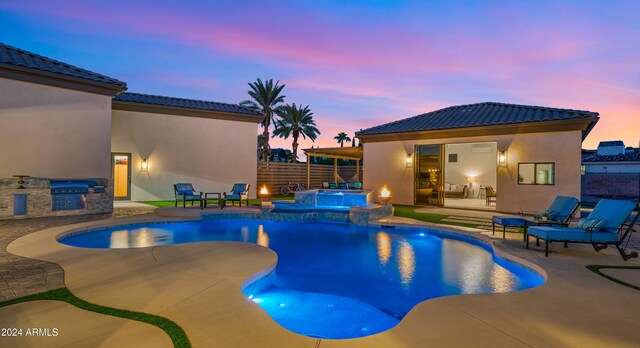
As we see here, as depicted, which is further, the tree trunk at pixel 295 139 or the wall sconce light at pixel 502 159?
the tree trunk at pixel 295 139

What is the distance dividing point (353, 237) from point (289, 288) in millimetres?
4502

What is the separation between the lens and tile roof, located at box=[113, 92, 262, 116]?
15867mm

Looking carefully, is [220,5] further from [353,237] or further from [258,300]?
[258,300]

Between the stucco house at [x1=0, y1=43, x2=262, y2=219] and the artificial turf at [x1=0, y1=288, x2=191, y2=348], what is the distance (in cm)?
891

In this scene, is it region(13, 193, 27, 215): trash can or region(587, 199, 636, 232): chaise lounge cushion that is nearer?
region(587, 199, 636, 232): chaise lounge cushion

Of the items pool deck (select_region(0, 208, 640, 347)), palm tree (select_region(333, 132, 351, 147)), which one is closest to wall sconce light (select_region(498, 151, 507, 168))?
pool deck (select_region(0, 208, 640, 347))

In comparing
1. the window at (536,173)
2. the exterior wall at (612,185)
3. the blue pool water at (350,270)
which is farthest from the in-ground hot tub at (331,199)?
the exterior wall at (612,185)

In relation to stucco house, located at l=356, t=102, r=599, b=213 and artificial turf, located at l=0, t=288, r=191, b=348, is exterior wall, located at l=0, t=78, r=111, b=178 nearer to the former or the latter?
artificial turf, located at l=0, t=288, r=191, b=348

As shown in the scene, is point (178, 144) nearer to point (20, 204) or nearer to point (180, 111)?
point (180, 111)

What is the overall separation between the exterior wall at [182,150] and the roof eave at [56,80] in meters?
3.24

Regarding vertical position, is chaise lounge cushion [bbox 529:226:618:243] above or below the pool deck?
above

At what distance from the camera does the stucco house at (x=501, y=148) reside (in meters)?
12.5

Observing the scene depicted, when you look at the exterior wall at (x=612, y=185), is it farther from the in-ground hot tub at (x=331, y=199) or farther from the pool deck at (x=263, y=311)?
the pool deck at (x=263, y=311)

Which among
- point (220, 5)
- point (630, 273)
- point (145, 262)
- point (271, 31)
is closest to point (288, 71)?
point (271, 31)
